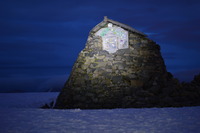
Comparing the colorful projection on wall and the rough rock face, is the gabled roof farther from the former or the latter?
the colorful projection on wall

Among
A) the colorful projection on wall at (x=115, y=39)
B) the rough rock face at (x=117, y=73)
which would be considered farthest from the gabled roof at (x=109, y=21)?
the colorful projection on wall at (x=115, y=39)

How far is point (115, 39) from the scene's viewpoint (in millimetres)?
11734

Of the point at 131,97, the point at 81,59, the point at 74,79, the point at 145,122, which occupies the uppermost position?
the point at 81,59

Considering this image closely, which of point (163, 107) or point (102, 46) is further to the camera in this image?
point (102, 46)

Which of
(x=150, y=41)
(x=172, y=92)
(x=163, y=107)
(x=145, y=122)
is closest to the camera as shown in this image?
(x=145, y=122)

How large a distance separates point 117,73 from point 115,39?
138cm

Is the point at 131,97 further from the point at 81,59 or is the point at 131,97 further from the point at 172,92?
the point at 81,59

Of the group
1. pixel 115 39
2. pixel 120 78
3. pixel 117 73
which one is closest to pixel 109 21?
pixel 115 39

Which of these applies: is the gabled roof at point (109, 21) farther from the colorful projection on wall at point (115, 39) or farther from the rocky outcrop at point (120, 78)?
the colorful projection on wall at point (115, 39)

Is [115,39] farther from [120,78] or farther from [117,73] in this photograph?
[120,78]

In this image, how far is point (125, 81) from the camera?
37.3 ft

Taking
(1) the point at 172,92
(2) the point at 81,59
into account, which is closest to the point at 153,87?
(1) the point at 172,92

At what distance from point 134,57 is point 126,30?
1.14 meters

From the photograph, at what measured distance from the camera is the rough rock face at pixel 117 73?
11172 mm
